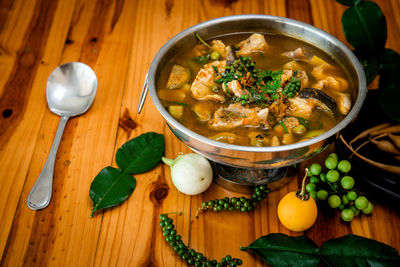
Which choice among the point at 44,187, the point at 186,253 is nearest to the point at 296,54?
the point at 186,253

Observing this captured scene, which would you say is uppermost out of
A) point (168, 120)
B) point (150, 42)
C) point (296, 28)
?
point (168, 120)

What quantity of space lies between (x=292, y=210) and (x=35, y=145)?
1779 mm

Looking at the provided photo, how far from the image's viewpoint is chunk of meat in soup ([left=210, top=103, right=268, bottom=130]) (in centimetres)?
222

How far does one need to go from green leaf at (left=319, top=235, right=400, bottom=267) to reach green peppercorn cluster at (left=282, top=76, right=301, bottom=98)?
2.87 feet

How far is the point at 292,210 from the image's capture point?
6.72 feet

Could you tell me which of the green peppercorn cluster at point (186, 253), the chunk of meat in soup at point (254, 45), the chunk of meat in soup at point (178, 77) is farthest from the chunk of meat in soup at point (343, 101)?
the green peppercorn cluster at point (186, 253)

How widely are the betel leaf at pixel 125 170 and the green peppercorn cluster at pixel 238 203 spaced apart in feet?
1.60

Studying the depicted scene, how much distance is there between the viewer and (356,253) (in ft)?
6.30

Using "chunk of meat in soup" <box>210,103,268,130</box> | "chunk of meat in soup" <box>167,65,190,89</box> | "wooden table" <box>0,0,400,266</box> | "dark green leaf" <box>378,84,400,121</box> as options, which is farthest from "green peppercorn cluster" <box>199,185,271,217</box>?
"dark green leaf" <box>378,84,400,121</box>

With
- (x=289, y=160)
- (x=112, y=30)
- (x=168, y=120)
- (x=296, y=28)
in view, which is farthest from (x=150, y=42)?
(x=289, y=160)

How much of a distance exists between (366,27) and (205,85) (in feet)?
4.27

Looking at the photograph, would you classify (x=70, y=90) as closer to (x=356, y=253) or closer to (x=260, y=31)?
(x=260, y=31)

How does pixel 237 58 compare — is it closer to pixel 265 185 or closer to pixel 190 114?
pixel 190 114

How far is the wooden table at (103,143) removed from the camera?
2.16 m
